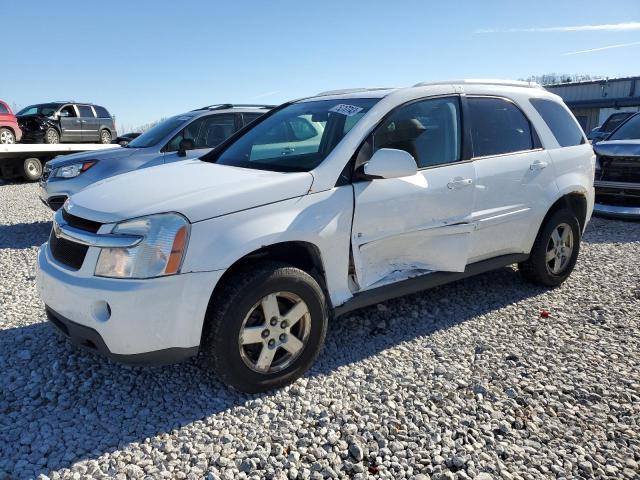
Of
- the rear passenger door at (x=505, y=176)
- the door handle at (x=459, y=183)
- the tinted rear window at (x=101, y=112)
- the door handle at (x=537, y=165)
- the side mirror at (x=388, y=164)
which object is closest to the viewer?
the side mirror at (x=388, y=164)

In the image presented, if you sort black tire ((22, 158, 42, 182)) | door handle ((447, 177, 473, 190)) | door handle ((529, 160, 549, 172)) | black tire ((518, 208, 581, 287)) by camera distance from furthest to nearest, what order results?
1. black tire ((22, 158, 42, 182))
2. black tire ((518, 208, 581, 287))
3. door handle ((529, 160, 549, 172))
4. door handle ((447, 177, 473, 190))

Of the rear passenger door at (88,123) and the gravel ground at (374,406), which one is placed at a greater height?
the rear passenger door at (88,123)

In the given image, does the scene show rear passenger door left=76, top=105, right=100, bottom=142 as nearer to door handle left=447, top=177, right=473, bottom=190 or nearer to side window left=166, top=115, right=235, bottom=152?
side window left=166, top=115, right=235, bottom=152

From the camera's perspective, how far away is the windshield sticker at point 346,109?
3577 mm

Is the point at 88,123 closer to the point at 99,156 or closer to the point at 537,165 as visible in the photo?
the point at 99,156

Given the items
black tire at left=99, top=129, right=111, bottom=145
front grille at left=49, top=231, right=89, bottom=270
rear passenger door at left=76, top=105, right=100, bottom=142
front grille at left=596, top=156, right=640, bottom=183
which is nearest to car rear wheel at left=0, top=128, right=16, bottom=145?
rear passenger door at left=76, top=105, right=100, bottom=142

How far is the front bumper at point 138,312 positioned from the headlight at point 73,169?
469 centimetres

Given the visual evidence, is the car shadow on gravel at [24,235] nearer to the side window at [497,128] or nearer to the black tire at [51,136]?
the side window at [497,128]

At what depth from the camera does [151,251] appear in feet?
8.67

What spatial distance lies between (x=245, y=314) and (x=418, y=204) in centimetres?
143

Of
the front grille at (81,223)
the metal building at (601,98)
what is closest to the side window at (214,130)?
the front grille at (81,223)

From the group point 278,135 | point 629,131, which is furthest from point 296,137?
point 629,131

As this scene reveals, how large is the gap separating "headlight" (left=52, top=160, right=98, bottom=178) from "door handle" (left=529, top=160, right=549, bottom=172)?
18.5 ft

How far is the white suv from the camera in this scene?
2.68m
